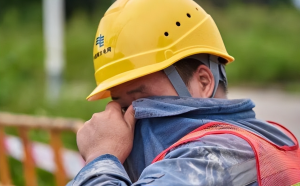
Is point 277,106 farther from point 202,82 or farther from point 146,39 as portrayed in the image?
point 146,39

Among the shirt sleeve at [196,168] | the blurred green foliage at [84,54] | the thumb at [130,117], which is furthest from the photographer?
the blurred green foliage at [84,54]

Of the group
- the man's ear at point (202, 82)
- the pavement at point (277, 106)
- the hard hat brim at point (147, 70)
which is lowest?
the pavement at point (277, 106)

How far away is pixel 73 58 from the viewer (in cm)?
1788

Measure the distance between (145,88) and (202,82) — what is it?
0.25 meters

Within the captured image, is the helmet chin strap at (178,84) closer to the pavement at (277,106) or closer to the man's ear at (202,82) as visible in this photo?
the man's ear at (202,82)

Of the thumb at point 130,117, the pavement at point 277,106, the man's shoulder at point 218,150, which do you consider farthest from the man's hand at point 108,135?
the pavement at point 277,106

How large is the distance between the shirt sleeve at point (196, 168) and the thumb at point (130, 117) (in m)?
0.23

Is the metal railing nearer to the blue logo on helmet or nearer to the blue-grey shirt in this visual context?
the blue logo on helmet

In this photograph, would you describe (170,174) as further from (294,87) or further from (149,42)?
(294,87)

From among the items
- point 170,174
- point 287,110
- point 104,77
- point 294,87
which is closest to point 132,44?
point 104,77

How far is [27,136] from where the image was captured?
539cm

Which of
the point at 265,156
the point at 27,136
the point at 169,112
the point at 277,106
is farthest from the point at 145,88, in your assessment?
the point at 277,106

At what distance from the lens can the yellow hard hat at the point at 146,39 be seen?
2027 mm

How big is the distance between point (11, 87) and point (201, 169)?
928cm
